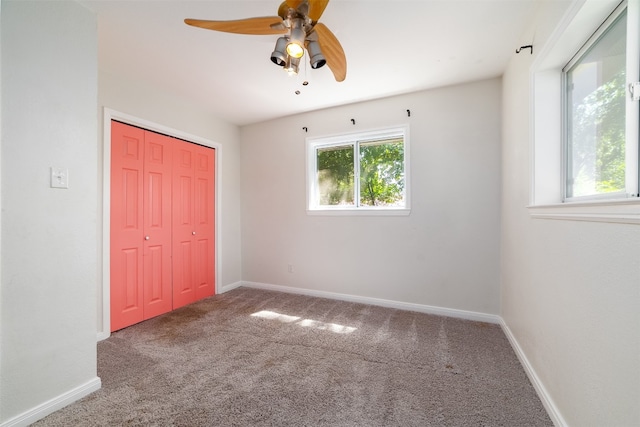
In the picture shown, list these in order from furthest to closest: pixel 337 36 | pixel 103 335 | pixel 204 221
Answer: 1. pixel 204 221
2. pixel 103 335
3. pixel 337 36

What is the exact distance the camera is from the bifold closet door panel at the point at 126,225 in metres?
2.44

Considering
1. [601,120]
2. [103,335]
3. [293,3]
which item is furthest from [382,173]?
[103,335]

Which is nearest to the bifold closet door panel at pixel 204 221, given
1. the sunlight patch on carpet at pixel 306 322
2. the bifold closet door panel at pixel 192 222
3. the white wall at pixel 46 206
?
the bifold closet door panel at pixel 192 222

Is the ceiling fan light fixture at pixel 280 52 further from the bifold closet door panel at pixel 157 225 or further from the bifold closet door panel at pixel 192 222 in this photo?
the bifold closet door panel at pixel 192 222

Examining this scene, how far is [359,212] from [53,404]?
9.47 ft

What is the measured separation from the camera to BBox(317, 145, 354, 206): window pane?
337cm

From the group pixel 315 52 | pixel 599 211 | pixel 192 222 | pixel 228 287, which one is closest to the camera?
pixel 599 211

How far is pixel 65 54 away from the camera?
5.08ft

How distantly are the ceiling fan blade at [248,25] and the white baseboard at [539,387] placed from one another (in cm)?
255

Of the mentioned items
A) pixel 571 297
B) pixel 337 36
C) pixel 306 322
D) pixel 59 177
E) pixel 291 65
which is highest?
pixel 337 36

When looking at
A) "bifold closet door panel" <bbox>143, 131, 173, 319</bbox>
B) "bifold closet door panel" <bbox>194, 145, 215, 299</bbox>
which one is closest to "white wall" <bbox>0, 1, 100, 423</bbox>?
"bifold closet door panel" <bbox>143, 131, 173, 319</bbox>

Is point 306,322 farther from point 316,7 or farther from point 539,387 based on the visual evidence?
point 316,7

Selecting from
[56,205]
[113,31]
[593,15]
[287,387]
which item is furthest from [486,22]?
[56,205]

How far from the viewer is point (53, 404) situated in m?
1.47
